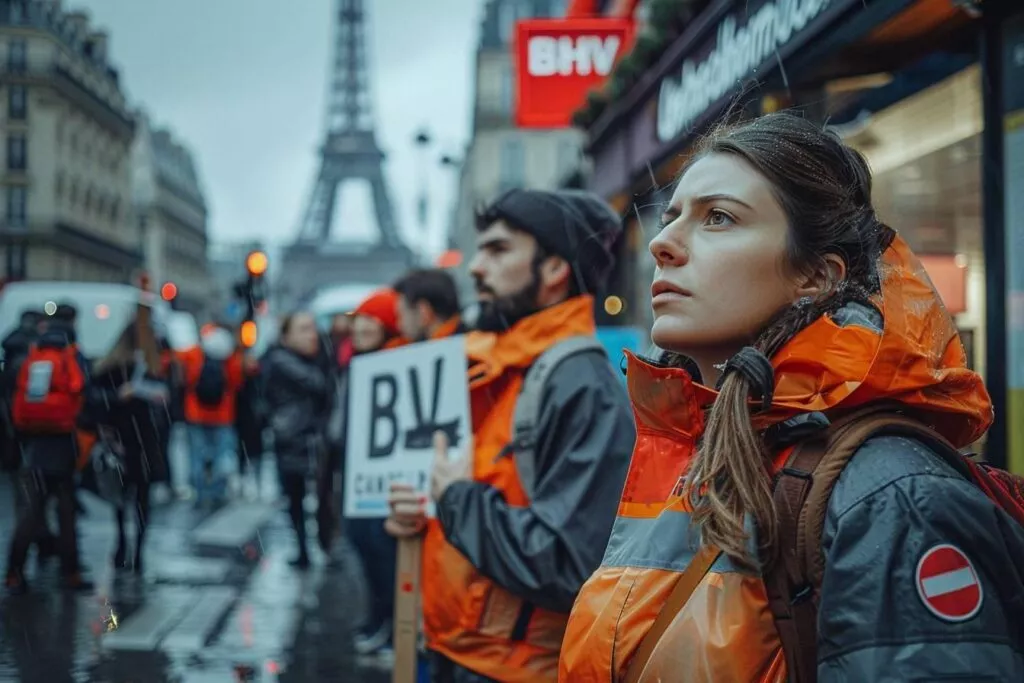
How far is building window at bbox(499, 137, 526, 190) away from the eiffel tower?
2680cm

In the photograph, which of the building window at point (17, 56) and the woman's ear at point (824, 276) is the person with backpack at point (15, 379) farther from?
the building window at point (17, 56)

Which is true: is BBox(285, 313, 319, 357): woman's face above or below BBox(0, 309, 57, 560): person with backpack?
above

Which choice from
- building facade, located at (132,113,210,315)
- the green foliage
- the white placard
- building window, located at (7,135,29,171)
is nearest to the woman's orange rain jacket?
the white placard

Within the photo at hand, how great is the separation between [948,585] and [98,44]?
40.5m

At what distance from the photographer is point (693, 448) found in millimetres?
1812

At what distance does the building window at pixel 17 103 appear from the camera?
70.6ft

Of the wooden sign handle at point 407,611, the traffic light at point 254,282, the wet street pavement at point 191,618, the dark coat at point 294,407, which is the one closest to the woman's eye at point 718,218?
the wooden sign handle at point 407,611

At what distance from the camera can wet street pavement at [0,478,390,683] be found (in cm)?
620

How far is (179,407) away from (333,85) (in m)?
89.8

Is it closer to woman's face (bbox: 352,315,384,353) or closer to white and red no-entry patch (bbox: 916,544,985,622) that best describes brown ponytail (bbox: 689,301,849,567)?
white and red no-entry patch (bbox: 916,544,985,622)

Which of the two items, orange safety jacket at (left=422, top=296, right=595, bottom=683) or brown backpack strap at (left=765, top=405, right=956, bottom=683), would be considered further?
orange safety jacket at (left=422, top=296, right=595, bottom=683)

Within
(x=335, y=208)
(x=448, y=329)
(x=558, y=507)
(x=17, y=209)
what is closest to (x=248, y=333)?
(x=448, y=329)

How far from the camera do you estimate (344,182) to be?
9794 centimetres

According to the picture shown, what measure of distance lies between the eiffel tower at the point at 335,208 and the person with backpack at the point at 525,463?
294ft
